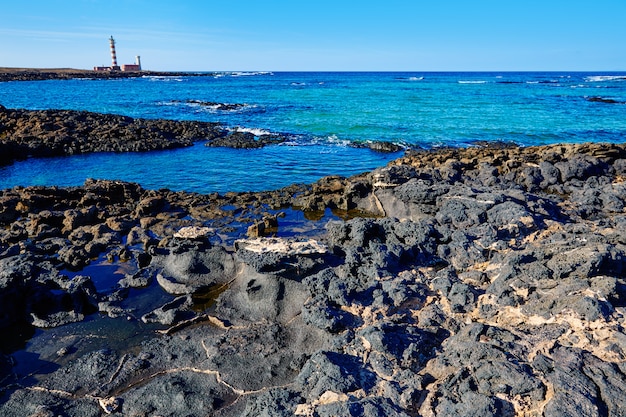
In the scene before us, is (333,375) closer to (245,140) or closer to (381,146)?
(381,146)

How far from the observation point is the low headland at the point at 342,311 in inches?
187

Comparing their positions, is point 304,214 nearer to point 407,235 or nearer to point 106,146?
point 407,235

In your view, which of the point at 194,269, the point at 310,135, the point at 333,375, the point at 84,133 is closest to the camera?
the point at 333,375

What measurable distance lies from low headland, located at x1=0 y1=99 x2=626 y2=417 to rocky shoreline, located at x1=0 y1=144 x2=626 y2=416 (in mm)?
28

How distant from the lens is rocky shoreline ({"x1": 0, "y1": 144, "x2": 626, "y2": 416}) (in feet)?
15.5

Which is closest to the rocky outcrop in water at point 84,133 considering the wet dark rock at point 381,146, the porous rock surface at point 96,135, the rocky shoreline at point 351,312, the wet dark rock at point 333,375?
the porous rock surface at point 96,135

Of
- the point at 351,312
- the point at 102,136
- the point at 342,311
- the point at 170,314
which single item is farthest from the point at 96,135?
the point at 351,312

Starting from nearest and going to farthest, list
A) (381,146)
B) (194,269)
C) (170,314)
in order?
(170,314), (194,269), (381,146)

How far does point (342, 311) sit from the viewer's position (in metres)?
6.71

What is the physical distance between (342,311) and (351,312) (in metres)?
0.15

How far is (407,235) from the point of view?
852 centimetres

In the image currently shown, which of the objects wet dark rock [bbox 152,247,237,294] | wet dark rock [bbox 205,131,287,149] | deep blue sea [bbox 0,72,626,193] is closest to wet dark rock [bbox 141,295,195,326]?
wet dark rock [bbox 152,247,237,294]

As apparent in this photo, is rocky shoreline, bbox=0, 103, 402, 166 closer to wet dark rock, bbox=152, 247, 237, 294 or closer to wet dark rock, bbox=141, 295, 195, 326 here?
wet dark rock, bbox=152, 247, 237, 294

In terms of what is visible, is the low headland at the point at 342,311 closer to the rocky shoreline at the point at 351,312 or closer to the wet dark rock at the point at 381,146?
the rocky shoreline at the point at 351,312
